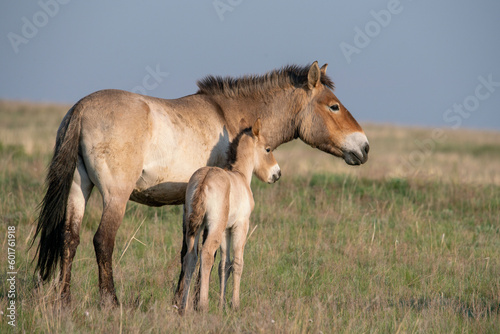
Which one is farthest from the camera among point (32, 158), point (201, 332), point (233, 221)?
point (32, 158)

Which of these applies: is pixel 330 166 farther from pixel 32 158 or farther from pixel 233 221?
pixel 233 221

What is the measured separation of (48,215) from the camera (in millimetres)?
5254

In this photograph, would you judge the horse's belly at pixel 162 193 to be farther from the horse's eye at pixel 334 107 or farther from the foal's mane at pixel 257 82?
the horse's eye at pixel 334 107

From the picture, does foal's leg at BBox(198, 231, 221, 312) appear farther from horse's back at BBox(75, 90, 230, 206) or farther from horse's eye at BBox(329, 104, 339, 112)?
horse's eye at BBox(329, 104, 339, 112)

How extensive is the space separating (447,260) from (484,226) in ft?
7.39

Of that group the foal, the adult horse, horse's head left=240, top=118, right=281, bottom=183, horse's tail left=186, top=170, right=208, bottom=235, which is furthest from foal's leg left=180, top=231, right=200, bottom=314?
Answer: horse's head left=240, top=118, right=281, bottom=183

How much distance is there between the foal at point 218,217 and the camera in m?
4.87

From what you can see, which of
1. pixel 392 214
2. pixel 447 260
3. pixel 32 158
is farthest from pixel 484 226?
pixel 32 158

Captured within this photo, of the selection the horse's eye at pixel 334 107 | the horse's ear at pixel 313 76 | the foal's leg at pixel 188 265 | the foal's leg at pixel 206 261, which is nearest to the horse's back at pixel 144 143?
the foal's leg at pixel 188 265

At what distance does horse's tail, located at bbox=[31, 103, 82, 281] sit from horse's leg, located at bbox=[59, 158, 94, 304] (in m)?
0.06

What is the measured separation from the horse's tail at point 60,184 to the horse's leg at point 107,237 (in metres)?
0.39

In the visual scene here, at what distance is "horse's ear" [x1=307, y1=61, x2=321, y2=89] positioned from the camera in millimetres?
6678

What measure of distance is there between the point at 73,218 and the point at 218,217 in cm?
150

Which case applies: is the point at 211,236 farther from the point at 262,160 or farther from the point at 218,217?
the point at 262,160
